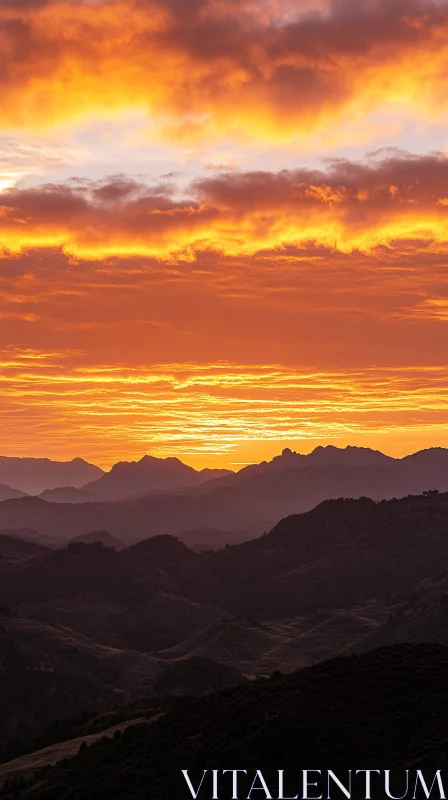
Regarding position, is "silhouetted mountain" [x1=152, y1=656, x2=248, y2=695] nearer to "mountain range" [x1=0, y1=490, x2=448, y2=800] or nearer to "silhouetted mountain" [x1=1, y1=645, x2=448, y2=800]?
"mountain range" [x1=0, y1=490, x2=448, y2=800]

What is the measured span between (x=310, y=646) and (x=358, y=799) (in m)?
100.0

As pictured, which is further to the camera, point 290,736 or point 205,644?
point 205,644

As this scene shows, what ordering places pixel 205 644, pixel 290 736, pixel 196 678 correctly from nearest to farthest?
1. pixel 290 736
2. pixel 196 678
3. pixel 205 644

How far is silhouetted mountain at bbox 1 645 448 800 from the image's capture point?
33.2 meters

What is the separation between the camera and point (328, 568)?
18025 centimetres

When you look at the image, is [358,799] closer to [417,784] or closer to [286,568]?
[417,784]

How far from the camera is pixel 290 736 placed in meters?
35.1

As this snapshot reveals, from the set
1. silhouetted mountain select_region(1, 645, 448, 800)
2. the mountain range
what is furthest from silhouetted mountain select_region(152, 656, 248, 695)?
silhouetted mountain select_region(1, 645, 448, 800)

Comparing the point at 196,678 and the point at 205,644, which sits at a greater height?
the point at 205,644

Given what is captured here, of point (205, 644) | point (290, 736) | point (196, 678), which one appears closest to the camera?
point (290, 736)

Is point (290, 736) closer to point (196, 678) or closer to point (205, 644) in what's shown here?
point (196, 678)

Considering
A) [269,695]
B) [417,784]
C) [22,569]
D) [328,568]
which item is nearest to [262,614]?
[328,568]

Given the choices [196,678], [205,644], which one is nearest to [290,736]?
[196,678]

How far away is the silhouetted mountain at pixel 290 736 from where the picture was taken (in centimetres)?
3325
